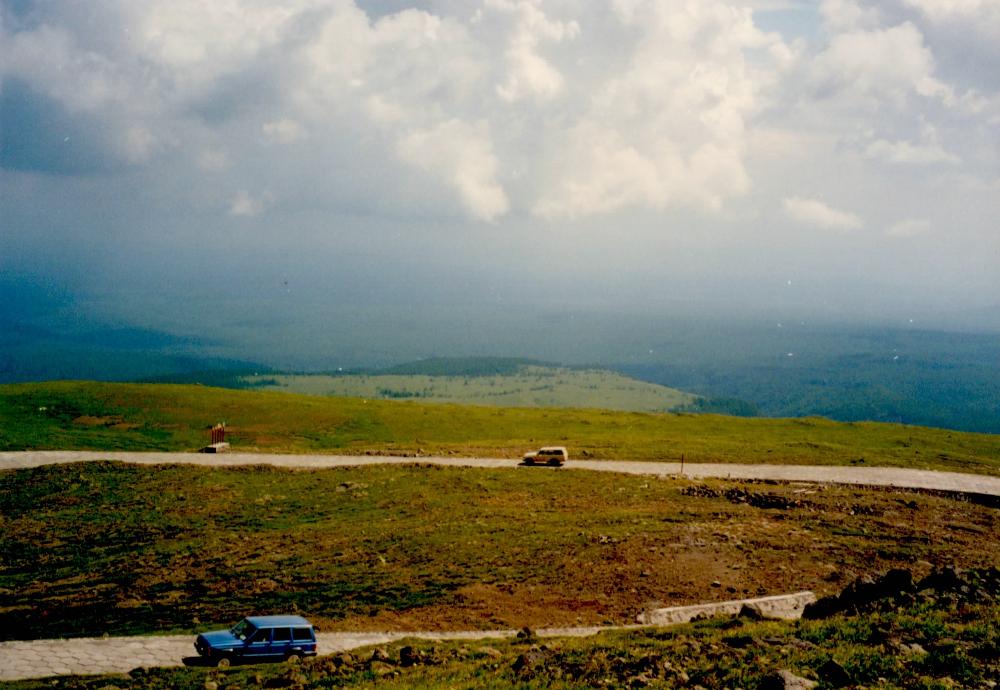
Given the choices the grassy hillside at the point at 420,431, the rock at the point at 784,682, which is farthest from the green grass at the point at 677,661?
the grassy hillside at the point at 420,431

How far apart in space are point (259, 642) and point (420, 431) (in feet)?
172

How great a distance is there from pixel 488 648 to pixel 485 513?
56.6 feet

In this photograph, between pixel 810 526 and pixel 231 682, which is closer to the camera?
pixel 231 682

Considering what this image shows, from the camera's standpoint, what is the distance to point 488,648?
19.4 m

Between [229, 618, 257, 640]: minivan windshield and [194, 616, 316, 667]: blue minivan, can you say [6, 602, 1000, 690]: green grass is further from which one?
[229, 618, 257, 640]: minivan windshield

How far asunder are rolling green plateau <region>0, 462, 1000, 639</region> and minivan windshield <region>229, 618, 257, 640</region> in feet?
10.9

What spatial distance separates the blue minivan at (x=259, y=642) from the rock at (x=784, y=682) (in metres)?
14.0

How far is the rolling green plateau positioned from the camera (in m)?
25.6

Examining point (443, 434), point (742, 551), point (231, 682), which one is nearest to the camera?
point (231, 682)

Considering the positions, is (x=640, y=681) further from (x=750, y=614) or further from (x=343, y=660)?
(x=343, y=660)

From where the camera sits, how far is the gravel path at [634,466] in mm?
48344

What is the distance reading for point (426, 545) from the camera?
31516 millimetres

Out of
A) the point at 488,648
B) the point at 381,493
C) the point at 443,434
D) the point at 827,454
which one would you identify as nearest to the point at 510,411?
the point at 443,434

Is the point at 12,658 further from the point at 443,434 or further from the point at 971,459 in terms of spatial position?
the point at 971,459
